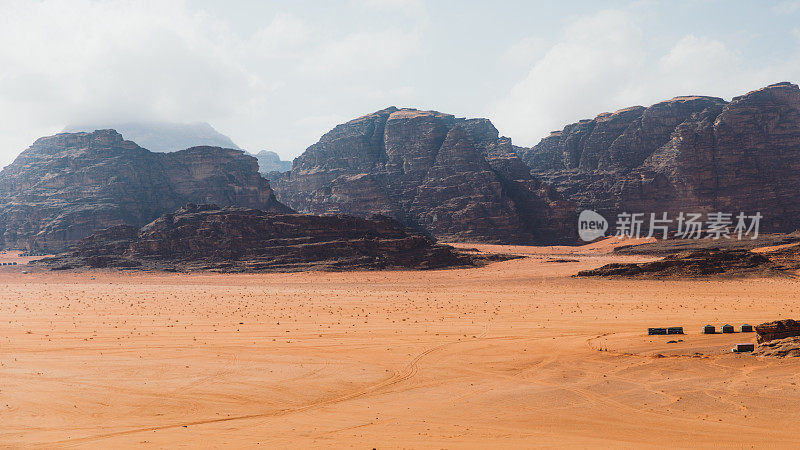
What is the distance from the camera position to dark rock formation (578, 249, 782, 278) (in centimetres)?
4903

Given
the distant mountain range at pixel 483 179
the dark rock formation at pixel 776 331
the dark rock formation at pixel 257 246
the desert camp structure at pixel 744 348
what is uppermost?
the distant mountain range at pixel 483 179

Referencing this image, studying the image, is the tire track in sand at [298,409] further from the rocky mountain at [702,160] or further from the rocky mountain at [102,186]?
the rocky mountain at [702,160]

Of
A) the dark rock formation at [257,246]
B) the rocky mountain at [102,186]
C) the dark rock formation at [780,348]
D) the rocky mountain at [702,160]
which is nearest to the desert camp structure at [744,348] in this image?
the dark rock formation at [780,348]

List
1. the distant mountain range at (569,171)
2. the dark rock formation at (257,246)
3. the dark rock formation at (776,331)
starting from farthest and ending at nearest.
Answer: the distant mountain range at (569,171) < the dark rock formation at (257,246) < the dark rock formation at (776,331)

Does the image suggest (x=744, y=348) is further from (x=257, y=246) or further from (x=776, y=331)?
(x=257, y=246)

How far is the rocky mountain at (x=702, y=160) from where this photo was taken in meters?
110

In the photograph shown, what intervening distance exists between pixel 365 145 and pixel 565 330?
133 meters

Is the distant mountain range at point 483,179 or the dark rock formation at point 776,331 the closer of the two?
the dark rock formation at point 776,331

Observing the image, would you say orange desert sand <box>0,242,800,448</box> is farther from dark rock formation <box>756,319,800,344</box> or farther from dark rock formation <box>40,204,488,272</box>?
dark rock formation <box>40,204,488,272</box>

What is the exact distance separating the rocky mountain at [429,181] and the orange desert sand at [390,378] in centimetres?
8773

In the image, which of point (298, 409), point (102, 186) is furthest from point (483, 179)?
point (298, 409)

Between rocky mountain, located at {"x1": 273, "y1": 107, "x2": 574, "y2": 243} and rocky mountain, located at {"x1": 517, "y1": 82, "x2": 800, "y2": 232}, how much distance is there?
15263 millimetres

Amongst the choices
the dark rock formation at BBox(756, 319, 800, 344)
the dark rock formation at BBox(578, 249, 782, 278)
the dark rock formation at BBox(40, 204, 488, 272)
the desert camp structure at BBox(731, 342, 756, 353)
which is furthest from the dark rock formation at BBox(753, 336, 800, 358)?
the dark rock formation at BBox(40, 204, 488, 272)

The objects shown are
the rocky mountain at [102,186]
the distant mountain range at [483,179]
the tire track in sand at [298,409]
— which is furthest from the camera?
the distant mountain range at [483,179]
